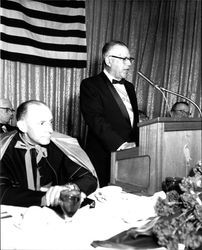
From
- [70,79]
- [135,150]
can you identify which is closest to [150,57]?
[70,79]

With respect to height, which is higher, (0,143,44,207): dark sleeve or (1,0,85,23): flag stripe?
(1,0,85,23): flag stripe

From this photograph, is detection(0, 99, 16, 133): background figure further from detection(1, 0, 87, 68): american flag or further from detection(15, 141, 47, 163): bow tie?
detection(15, 141, 47, 163): bow tie

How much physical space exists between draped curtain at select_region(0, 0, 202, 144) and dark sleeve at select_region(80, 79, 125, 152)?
186 cm

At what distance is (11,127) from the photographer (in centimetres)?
529

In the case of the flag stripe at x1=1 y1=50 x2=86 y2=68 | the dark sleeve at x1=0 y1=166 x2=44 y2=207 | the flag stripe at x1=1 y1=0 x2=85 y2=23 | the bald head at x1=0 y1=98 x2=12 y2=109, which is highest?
the flag stripe at x1=1 y1=0 x2=85 y2=23

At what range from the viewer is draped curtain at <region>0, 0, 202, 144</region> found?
233 inches

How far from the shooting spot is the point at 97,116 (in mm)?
3986

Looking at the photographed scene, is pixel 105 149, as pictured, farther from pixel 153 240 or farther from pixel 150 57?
pixel 150 57

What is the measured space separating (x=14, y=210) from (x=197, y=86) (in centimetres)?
576

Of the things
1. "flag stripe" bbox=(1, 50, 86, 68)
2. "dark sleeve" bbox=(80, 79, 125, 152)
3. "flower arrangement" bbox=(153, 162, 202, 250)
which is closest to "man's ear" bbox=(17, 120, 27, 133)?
"dark sleeve" bbox=(80, 79, 125, 152)

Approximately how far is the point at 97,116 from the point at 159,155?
1.26 meters

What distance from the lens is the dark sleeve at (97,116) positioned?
3.81 m

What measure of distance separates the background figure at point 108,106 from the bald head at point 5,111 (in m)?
1.53

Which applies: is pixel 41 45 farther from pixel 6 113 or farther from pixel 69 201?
pixel 69 201
